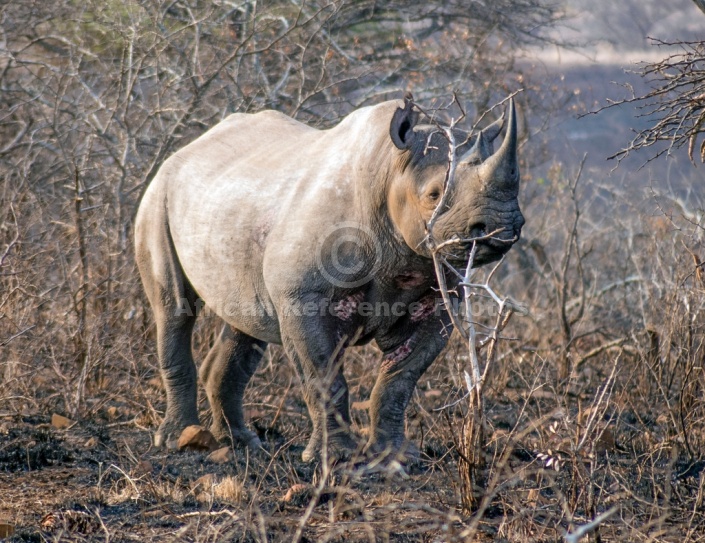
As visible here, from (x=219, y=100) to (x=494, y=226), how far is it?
16.7 ft

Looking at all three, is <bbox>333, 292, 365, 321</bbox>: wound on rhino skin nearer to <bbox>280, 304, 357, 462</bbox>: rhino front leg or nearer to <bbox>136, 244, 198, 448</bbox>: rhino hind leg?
<bbox>280, 304, 357, 462</bbox>: rhino front leg

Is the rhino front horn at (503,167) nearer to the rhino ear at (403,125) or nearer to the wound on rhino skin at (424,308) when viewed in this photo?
the rhino ear at (403,125)

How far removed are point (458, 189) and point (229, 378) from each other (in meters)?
2.25

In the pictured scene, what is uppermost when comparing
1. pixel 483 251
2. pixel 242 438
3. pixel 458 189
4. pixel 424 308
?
pixel 458 189

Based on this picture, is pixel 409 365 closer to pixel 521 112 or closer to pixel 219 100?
pixel 219 100

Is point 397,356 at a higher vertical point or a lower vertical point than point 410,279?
lower

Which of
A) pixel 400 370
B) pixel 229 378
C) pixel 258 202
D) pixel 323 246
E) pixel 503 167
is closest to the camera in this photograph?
pixel 503 167

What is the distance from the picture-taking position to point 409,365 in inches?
225

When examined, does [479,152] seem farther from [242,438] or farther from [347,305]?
[242,438]

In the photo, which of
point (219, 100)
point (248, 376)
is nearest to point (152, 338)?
point (248, 376)

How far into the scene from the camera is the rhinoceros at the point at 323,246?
5.21 meters

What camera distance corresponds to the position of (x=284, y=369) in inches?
318

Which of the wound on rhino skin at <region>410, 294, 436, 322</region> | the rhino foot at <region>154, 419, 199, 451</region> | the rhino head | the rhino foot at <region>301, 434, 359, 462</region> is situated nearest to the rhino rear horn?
the rhino head

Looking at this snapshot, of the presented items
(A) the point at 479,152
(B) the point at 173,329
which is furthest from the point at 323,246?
(B) the point at 173,329
